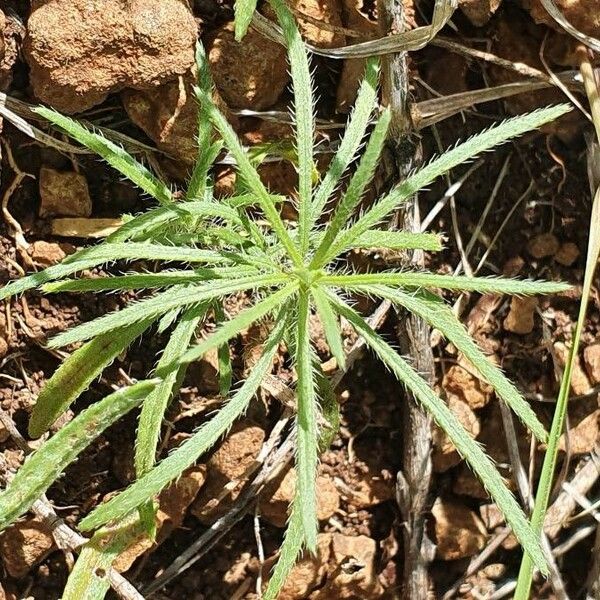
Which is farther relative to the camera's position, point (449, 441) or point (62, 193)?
point (449, 441)

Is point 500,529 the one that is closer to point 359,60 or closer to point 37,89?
point 359,60

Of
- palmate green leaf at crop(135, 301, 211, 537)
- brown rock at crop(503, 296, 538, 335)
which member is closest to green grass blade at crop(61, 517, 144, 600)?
palmate green leaf at crop(135, 301, 211, 537)

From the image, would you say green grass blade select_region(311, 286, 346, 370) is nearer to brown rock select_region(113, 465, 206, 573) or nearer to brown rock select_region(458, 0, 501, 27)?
brown rock select_region(113, 465, 206, 573)

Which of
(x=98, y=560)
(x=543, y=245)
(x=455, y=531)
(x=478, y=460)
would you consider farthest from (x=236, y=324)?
(x=543, y=245)

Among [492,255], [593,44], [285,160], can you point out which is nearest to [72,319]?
[285,160]

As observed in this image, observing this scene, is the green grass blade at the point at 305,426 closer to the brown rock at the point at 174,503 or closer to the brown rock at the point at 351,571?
the brown rock at the point at 174,503

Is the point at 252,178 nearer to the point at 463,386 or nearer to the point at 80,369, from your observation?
the point at 80,369

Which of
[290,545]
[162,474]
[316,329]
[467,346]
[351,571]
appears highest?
[467,346]
